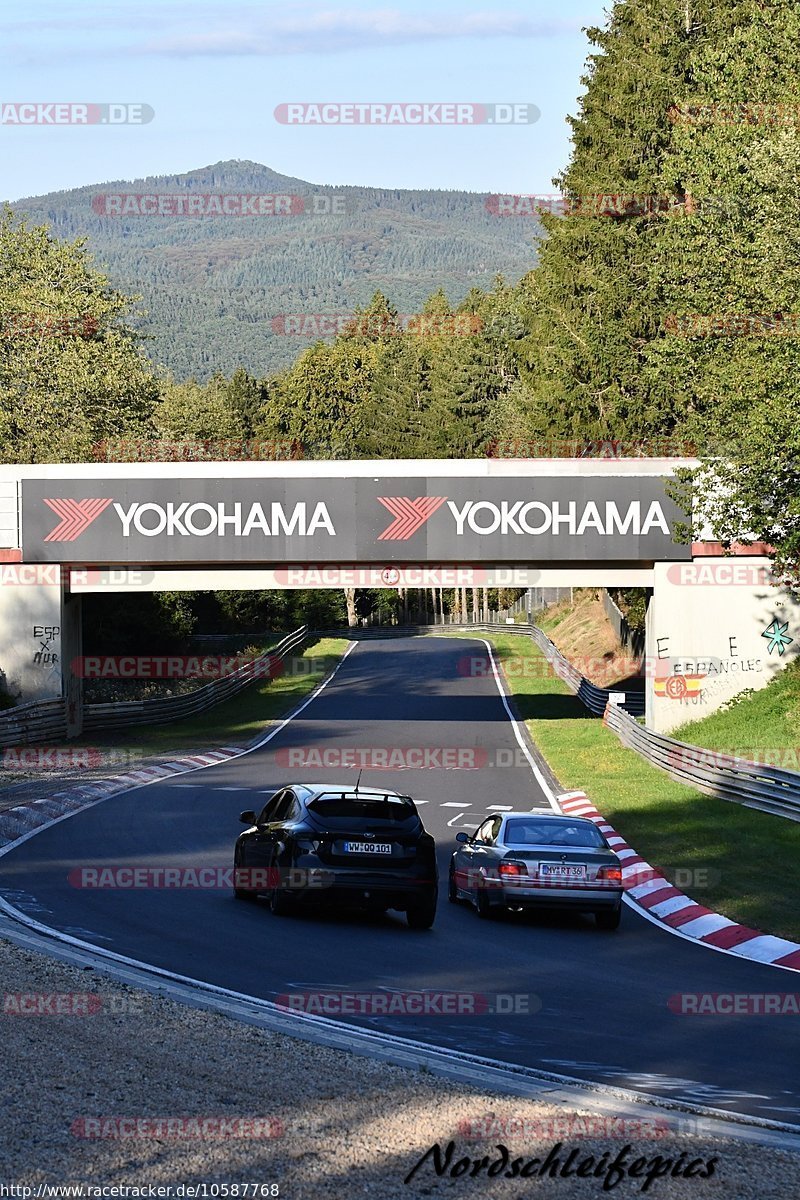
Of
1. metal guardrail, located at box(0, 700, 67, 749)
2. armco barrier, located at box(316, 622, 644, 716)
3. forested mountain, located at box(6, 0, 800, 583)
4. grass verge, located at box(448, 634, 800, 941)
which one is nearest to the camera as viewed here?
grass verge, located at box(448, 634, 800, 941)

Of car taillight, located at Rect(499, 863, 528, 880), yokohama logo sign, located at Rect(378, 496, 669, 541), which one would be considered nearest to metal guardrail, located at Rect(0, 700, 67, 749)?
yokohama logo sign, located at Rect(378, 496, 669, 541)

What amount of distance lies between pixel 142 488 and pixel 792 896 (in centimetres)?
2337

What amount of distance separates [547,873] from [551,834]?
762 millimetres

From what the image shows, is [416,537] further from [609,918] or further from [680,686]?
[609,918]

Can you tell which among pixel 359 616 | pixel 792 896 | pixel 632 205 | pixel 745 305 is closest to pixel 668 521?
pixel 745 305

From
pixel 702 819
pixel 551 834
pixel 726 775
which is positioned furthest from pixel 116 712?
pixel 551 834

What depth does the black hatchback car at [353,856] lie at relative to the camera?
1460 cm

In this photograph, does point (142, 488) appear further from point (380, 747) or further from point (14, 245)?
point (14, 245)

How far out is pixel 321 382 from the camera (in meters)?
137

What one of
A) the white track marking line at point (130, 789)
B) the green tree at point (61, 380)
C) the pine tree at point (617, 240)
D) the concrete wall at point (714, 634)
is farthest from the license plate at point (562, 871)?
the green tree at point (61, 380)

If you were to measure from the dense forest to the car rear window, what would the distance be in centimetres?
1352

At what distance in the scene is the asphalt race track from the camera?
9.33m

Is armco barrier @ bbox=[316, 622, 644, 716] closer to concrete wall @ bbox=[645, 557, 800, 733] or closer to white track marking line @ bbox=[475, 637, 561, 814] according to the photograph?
white track marking line @ bbox=[475, 637, 561, 814]

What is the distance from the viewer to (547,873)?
1570 centimetres
